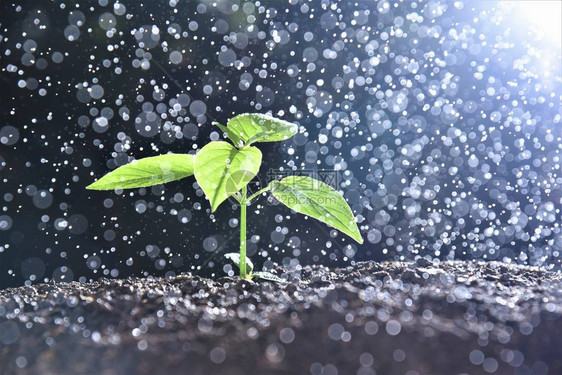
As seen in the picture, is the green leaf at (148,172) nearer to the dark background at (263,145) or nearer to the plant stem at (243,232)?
the plant stem at (243,232)

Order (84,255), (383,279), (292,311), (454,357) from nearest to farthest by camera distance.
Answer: (454,357), (292,311), (383,279), (84,255)

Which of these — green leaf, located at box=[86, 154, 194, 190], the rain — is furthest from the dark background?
green leaf, located at box=[86, 154, 194, 190]

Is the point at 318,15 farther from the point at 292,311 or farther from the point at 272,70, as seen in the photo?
the point at 292,311

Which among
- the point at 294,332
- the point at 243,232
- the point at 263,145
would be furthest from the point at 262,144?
the point at 294,332

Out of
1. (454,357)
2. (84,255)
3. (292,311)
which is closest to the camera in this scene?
(454,357)

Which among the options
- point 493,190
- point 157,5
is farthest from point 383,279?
point 157,5
